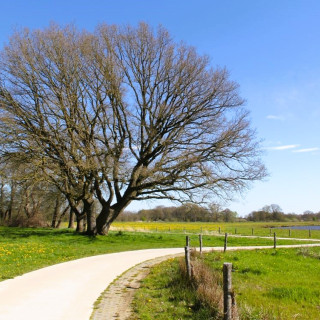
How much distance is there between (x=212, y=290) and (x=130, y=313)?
1.89 meters

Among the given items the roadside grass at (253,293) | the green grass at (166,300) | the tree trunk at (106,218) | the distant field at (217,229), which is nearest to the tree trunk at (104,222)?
the tree trunk at (106,218)

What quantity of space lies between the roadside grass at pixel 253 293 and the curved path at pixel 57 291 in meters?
1.20

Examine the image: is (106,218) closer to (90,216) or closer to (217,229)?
(90,216)

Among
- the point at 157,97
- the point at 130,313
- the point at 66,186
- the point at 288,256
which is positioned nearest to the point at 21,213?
the point at 66,186

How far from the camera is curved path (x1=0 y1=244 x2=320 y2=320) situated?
22.7 ft

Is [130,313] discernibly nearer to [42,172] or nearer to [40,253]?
[40,253]

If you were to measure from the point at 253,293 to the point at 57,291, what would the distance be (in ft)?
16.7

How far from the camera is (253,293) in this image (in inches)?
367

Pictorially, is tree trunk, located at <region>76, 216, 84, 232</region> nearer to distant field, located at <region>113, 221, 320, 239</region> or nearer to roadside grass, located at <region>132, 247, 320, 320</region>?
distant field, located at <region>113, 221, 320, 239</region>

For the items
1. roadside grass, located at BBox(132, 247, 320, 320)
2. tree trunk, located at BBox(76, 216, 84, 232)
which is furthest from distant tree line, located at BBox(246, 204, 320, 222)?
roadside grass, located at BBox(132, 247, 320, 320)

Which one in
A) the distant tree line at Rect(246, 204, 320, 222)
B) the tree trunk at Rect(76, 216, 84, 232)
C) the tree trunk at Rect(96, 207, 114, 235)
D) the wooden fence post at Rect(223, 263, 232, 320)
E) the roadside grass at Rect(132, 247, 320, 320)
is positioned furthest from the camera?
the distant tree line at Rect(246, 204, 320, 222)

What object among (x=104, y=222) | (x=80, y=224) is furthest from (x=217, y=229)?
(x=104, y=222)

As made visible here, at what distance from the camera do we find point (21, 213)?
47031mm

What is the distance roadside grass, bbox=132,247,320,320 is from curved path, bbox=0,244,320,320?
120 centimetres
